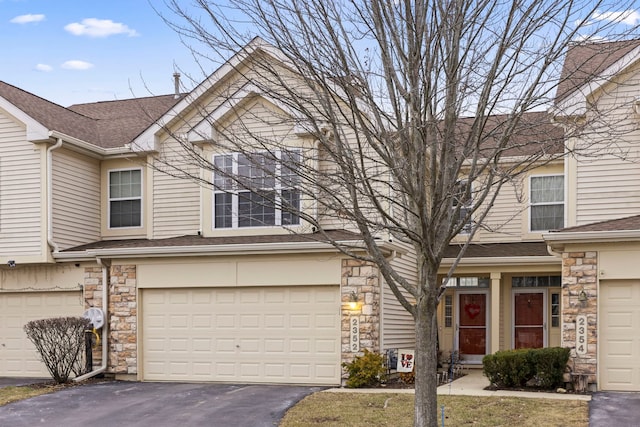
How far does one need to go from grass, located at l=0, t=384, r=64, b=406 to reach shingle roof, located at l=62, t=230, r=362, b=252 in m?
3.11

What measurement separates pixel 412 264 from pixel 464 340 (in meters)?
2.91

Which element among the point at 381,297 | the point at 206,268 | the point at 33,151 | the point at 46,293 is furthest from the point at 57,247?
the point at 381,297

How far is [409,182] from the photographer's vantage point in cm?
743

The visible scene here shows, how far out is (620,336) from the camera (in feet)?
44.3

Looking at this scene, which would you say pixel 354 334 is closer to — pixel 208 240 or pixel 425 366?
pixel 208 240

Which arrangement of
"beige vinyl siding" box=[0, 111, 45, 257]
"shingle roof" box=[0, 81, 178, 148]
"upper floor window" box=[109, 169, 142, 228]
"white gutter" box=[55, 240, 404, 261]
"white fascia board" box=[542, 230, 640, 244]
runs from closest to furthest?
1. "white fascia board" box=[542, 230, 640, 244]
2. "white gutter" box=[55, 240, 404, 261]
3. "beige vinyl siding" box=[0, 111, 45, 257]
4. "shingle roof" box=[0, 81, 178, 148]
5. "upper floor window" box=[109, 169, 142, 228]

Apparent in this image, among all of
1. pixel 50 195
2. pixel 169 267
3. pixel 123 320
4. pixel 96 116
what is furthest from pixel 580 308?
pixel 96 116

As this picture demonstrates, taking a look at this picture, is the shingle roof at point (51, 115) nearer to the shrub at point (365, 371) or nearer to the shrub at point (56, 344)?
the shrub at point (56, 344)

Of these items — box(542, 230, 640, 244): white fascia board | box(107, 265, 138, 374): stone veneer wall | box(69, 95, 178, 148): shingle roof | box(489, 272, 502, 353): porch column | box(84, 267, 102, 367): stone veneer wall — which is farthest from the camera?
box(69, 95, 178, 148): shingle roof

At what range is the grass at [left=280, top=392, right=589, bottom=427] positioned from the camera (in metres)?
11.0

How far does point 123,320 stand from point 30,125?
4829 millimetres

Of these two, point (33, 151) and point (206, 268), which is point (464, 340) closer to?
point (206, 268)

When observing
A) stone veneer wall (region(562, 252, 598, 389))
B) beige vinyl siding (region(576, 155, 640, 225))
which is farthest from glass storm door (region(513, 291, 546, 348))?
stone veneer wall (region(562, 252, 598, 389))

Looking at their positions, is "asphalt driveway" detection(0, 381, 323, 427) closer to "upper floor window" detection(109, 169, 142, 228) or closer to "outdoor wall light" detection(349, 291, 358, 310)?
"outdoor wall light" detection(349, 291, 358, 310)
